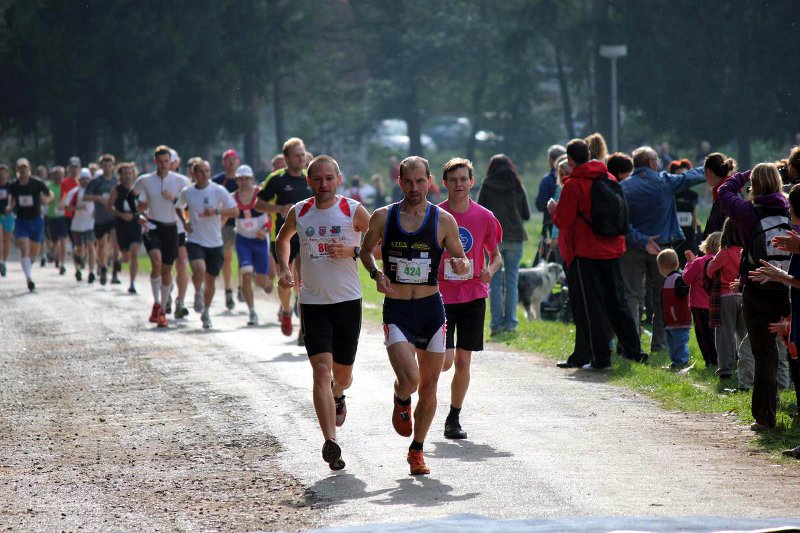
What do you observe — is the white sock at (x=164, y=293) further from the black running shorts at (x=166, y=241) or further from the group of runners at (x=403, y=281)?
the group of runners at (x=403, y=281)

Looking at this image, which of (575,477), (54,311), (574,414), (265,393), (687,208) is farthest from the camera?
(54,311)

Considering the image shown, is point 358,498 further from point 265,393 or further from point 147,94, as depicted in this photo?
point 147,94

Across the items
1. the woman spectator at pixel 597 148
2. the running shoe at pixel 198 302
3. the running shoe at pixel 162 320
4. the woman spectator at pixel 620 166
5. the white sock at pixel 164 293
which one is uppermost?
the woman spectator at pixel 597 148

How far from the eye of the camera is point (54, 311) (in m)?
20.8

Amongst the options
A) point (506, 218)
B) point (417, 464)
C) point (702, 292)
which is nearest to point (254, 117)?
point (506, 218)

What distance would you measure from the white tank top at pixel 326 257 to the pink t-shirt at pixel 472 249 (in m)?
0.75

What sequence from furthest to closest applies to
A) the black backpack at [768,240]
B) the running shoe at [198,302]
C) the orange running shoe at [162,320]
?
1. the running shoe at [198,302]
2. the orange running shoe at [162,320]
3. the black backpack at [768,240]

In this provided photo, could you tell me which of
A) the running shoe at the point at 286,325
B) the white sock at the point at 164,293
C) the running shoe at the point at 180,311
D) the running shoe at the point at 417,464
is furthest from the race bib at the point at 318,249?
the running shoe at the point at 180,311

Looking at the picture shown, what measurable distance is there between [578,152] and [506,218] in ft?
10.3

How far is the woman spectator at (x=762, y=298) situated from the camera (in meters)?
9.77

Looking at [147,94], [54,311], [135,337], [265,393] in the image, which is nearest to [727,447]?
[265,393]

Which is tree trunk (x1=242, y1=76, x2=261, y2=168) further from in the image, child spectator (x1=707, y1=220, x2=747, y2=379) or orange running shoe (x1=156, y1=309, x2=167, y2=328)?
child spectator (x1=707, y1=220, x2=747, y2=379)

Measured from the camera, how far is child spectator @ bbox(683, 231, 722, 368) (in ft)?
39.6

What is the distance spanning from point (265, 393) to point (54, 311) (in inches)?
367
